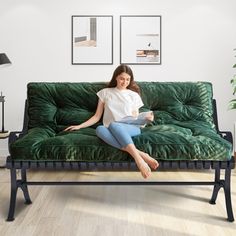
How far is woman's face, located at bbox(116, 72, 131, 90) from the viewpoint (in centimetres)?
A: 326

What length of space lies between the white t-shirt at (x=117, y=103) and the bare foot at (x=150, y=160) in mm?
637

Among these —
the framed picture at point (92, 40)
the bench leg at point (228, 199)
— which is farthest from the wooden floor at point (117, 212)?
the framed picture at point (92, 40)

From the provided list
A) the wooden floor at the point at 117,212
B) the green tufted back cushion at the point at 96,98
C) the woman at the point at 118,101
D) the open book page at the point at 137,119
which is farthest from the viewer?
the green tufted back cushion at the point at 96,98

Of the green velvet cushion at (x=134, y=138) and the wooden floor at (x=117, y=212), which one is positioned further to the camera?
the green velvet cushion at (x=134, y=138)

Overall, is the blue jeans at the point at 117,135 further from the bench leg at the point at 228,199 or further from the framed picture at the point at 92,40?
the framed picture at the point at 92,40

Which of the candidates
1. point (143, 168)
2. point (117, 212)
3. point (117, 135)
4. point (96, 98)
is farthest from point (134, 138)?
point (96, 98)

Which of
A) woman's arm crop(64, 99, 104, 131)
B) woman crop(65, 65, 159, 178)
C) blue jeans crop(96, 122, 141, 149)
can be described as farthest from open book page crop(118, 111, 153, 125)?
woman's arm crop(64, 99, 104, 131)

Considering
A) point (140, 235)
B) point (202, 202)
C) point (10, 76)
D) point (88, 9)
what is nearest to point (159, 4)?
point (88, 9)

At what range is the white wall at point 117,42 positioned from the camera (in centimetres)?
462

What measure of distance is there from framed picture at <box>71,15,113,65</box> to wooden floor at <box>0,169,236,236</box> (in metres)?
1.70

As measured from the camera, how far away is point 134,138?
109 inches

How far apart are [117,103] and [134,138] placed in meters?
0.56

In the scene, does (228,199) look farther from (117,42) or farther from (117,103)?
(117,42)

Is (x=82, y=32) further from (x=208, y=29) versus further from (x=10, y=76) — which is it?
(x=208, y=29)
